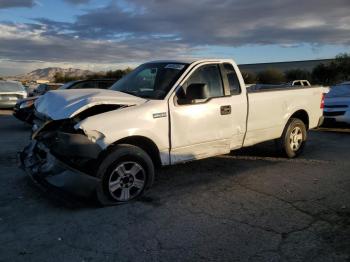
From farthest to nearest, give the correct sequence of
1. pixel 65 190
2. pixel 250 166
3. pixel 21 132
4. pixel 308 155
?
pixel 21 132
pixel 308 155
pixel 250 166
pixel 65 190

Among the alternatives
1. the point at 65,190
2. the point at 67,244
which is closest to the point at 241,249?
the point at 67,244

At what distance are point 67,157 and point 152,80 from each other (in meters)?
1.92

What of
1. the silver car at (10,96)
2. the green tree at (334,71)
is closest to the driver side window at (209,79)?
the silver car at (10,96)

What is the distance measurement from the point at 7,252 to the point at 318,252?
297 centimetres

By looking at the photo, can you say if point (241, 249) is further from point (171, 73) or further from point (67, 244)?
point (171, 73)

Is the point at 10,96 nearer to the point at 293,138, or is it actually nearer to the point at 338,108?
the point at 338,108

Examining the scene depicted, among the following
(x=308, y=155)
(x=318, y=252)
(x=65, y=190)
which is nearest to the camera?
(x=318, y=252)

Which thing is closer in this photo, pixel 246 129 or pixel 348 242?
pixel 348 242

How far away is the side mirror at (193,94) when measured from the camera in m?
6.15

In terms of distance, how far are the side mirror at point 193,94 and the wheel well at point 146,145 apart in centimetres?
75

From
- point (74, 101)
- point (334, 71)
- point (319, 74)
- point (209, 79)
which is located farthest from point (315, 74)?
point (74, 101)

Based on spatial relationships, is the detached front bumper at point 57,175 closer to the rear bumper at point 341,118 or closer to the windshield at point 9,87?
the rear bumper at point 341,118

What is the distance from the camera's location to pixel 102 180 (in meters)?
5.23

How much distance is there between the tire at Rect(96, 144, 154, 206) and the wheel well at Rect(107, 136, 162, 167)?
16 cm
